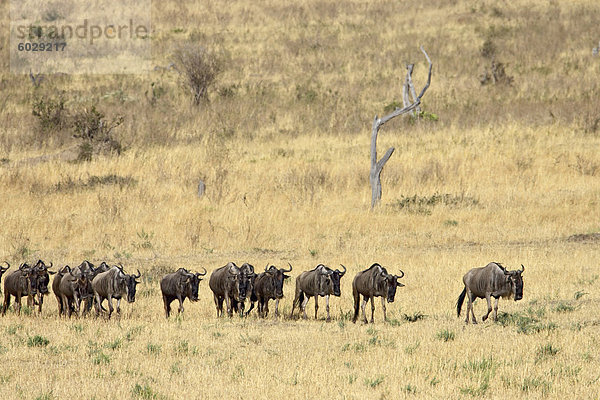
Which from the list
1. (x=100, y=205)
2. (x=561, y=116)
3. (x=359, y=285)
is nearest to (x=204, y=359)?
(x=359, y=285)

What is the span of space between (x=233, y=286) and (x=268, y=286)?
677 millimetres

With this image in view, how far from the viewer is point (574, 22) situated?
54500 mm

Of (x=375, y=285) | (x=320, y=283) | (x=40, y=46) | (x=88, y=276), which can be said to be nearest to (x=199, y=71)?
(x=40, y=46)

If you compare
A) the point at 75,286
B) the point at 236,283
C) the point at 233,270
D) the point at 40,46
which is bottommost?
the point at 75,286

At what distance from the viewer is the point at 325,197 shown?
28922 millimetres

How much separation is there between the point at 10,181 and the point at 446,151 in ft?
57.0

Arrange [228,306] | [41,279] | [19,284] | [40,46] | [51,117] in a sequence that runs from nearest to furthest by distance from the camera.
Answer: [228,306], [41,279], [19,284], [51,117], [40,46]

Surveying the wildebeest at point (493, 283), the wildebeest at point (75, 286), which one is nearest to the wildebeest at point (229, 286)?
the wildebeest at point (75, 286)

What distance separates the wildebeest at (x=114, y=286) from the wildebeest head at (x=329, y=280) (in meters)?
3.49

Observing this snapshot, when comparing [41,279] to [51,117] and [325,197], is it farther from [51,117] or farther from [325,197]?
[51,117]

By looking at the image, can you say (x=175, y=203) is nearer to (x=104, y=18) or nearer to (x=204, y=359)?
(x=204, y=359)

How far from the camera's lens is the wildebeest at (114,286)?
14992 millimetres

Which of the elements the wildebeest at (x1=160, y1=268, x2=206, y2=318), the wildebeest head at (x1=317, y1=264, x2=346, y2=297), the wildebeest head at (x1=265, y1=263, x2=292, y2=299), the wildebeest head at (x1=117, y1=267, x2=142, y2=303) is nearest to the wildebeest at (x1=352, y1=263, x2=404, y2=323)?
the wildebeest head at (x1=317, y1=264, x2=346, y2=297)

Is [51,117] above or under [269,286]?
above
